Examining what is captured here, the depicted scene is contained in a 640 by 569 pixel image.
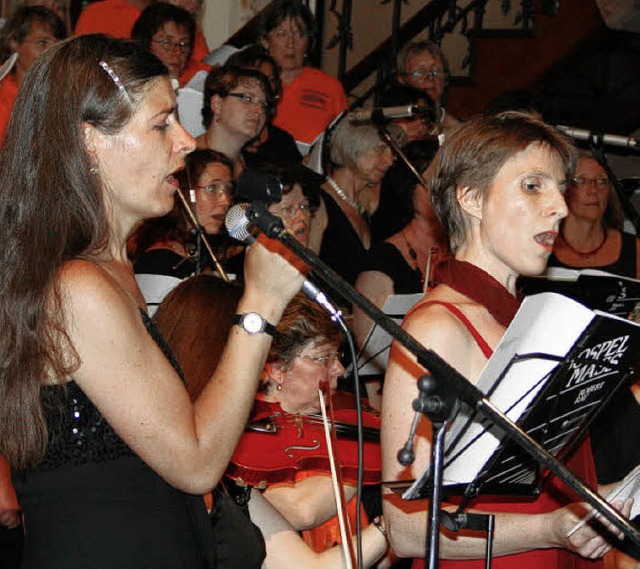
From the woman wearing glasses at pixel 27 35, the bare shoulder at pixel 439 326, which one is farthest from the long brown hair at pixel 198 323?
the woman wearing glasses at pixel 27 35

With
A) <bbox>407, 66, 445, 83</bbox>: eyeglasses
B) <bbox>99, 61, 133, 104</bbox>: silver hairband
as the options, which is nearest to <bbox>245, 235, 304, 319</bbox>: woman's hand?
<bbox>99, 61, 133, 104</bbox>: silver hairband

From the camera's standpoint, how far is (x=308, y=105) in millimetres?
5914

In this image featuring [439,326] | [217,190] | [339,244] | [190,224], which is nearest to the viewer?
[439,326]

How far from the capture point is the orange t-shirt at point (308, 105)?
5852 mm

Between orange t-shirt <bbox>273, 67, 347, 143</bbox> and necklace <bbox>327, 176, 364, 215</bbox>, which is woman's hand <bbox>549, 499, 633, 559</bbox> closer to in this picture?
necklace <bbox>327, 176, 364, 215</bbox>

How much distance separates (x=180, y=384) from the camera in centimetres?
191

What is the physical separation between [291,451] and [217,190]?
180 centimetres

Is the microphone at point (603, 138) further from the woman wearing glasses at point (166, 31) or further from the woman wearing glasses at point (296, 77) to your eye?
the woman wearing glasses at point (296, 77)

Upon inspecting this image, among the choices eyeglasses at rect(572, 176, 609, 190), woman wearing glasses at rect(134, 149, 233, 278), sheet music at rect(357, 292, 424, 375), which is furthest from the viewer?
eyeglasses at rect(572, 176, 609, 190)

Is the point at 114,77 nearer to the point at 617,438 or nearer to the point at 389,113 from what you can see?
the point at 617,438

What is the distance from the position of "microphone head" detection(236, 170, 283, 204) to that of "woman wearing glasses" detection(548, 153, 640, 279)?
3.28m

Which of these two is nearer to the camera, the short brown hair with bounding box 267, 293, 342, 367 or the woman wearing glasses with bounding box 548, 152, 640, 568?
the short brown hair with bounding box 267, 293, 342, 367

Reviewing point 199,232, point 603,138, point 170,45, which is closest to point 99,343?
point 199,232

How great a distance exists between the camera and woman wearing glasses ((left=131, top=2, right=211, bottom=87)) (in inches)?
202
